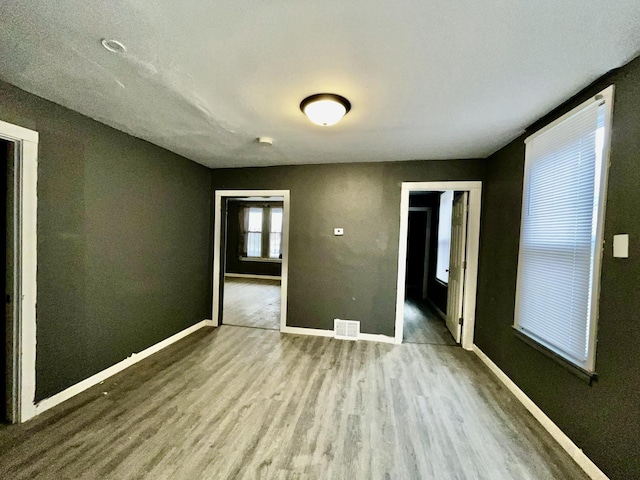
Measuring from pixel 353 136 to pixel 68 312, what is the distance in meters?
2.89

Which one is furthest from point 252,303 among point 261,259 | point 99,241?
point 99,241

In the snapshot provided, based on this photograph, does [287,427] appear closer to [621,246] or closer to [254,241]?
[621,246]

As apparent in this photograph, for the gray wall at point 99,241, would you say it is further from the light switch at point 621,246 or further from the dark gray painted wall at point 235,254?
the dark gray painted wall at point 235,254

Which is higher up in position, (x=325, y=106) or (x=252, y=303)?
(x=325, y=106)

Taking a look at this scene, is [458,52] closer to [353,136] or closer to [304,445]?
[353,136]

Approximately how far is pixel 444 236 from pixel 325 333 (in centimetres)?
288

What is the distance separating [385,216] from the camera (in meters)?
3.38

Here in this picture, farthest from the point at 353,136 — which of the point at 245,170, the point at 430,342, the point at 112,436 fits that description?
the point at 112,436

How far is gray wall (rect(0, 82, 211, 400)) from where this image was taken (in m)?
1.89

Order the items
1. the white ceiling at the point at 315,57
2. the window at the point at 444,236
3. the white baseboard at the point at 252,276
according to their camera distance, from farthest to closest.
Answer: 1. the white baseboard at the point at 252,276
2. the window at the point at 444,236
3. the white ceiling at the point at 315,57

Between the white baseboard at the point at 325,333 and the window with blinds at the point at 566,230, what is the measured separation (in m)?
1.54

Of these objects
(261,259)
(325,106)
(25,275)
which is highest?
(325,106)

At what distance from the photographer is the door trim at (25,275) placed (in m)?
1.74

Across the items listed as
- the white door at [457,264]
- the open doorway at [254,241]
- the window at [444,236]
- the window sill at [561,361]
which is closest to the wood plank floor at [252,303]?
the open doorway at [254,241]
